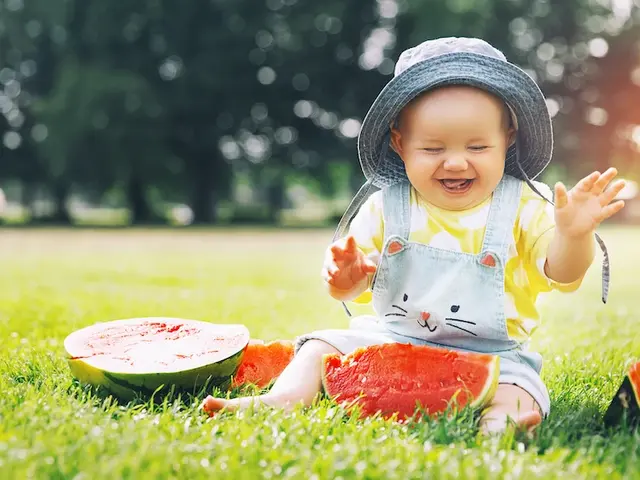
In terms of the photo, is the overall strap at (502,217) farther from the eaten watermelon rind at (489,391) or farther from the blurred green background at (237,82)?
the blurred green background at (237,82)

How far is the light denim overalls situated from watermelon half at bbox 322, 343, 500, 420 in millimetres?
110

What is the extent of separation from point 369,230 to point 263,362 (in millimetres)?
703

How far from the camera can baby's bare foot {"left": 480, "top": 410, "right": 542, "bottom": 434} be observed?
90.2 inches

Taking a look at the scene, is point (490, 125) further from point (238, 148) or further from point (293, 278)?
point (238, 148)

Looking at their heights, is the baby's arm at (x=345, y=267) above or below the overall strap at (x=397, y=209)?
below

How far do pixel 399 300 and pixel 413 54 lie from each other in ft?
3.11

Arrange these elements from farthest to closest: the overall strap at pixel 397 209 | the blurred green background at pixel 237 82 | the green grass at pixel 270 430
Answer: the blurred green background at pixel 237 82 < the overall strap at pixel 397 209 < the green grass at pixel 270 430

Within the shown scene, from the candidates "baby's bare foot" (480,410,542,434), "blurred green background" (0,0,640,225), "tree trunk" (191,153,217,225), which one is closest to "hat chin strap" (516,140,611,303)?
"baby's bare foot" (480,410,542,434)

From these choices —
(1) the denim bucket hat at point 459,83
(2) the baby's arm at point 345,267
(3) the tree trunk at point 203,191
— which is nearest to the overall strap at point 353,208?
(1) the denim bucket hat at point 459,83

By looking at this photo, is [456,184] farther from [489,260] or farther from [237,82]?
[237,82]

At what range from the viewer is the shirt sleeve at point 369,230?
2.95m

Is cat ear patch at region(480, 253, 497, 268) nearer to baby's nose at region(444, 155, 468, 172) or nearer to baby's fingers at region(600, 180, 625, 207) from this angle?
baby's nose at region(444, 155, 468, 172)

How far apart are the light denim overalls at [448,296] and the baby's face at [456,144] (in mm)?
149

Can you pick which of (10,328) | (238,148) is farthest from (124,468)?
(238,148)
